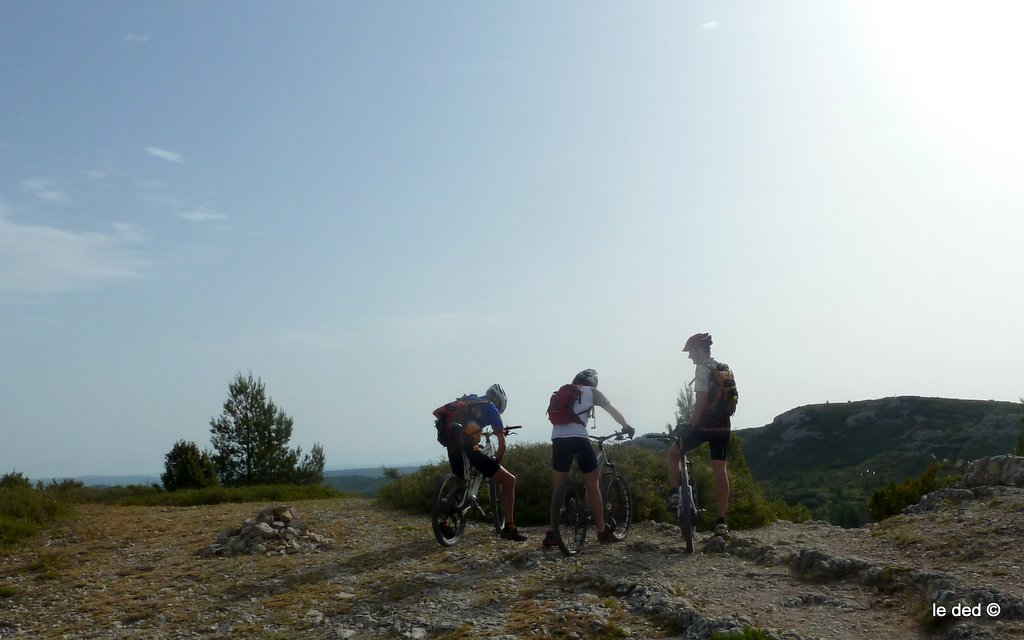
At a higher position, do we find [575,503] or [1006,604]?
[575,503]

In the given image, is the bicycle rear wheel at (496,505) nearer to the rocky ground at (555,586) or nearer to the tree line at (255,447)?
the rocky ground at (555,586)

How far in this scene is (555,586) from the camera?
701 cm

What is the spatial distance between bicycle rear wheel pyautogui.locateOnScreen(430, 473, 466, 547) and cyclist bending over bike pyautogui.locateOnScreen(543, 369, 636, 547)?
1172 mm

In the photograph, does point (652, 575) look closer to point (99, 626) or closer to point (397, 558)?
point (397, 558)

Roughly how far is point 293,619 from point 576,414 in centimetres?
342

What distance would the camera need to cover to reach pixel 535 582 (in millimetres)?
7176

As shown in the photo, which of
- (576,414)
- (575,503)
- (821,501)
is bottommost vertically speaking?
(821,501)

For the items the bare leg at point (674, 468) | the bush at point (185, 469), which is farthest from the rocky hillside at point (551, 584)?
the bush at point (185, 469)

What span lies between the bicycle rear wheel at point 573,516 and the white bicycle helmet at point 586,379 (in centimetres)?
106

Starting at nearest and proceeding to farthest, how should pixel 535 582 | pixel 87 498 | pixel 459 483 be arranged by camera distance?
pixel 535 582, pixel 459 483, pixel 87 498

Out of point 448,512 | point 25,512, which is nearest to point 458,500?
point 448,512

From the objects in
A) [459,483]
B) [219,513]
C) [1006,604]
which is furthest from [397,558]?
[219,513]

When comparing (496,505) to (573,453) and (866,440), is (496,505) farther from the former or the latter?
(866,440)

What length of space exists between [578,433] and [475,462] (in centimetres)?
127
